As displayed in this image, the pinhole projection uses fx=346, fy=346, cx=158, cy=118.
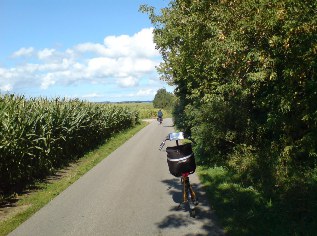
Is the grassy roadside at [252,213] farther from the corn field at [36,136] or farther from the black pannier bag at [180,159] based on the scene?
the corn field at [36,136]

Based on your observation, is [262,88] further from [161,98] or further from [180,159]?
[161,98]

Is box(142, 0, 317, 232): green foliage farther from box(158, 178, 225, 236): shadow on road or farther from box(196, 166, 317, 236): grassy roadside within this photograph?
box(158, 178, 225, 236): shadow on road

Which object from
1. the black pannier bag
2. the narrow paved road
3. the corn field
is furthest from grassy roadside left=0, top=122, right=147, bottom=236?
the black pannier bag

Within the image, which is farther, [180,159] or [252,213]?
[180,159]

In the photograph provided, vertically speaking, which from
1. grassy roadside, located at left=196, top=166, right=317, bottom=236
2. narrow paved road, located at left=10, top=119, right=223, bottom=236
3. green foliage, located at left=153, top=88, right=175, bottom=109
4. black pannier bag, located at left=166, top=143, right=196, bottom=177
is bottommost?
narrow paved road, located at left=10, top=119, right=223, bottom=236

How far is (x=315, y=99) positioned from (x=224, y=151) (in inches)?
249

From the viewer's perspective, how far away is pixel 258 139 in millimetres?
12828

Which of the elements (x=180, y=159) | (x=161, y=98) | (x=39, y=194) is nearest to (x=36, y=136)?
(x=39, y=194)

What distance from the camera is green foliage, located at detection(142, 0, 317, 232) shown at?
26.2 ft

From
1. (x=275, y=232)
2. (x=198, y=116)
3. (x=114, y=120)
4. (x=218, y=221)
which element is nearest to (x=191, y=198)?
(x=218, y=221)

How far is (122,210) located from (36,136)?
5.80 metres

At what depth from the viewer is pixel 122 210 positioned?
28.5 ft

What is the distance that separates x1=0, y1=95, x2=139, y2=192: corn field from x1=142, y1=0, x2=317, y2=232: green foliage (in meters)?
6.22

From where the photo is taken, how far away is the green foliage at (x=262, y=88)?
798 centimetres
